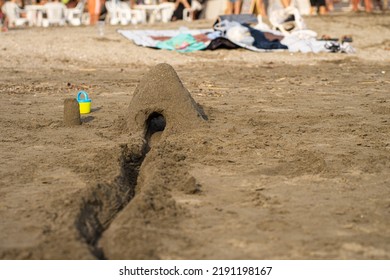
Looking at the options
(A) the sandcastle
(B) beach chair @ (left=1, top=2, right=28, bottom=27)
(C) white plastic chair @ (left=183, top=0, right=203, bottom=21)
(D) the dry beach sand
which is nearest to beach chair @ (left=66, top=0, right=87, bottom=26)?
(B) beach chair @ (left=1, top=2, right=28, bottom=27)

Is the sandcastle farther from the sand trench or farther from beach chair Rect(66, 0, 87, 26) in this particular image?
beach chair Rect(66, 0, 87, 26)

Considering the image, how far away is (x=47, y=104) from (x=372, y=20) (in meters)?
11.8

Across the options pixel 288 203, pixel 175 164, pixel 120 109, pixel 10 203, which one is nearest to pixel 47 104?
pixel 120 109

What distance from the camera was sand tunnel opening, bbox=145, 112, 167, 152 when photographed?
8.45 m

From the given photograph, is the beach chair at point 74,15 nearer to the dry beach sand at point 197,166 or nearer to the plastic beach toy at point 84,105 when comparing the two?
the dry beach sand at point 197,166

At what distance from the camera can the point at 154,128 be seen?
353 inches

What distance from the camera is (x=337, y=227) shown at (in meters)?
5.46

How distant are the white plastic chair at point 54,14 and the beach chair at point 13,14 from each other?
578 mm

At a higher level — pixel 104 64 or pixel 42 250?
pixel 42 250

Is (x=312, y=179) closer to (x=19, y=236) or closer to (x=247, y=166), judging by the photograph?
(x=247, y=166)

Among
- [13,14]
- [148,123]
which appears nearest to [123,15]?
[13,14]

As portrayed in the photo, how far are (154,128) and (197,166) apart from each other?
74.0 inches

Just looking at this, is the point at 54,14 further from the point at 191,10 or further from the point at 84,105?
the point at 84,105

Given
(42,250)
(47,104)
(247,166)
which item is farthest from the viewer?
(47,104)
